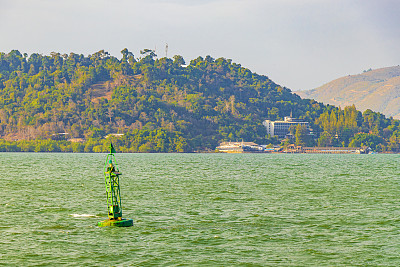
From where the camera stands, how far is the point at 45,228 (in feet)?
152

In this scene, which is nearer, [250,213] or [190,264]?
[190,264]

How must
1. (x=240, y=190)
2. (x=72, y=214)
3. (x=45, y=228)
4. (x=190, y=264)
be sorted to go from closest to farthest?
(x=190, y=264) < (x=45, y=228) < (x=72, y=214) < (x=240, y=190)

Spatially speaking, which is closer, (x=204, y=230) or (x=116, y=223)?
(x=204, y=230)

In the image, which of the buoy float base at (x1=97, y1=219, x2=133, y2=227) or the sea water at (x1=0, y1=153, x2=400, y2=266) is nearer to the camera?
the sea water at (x1=0, y1=153, x2=400, y2=266)

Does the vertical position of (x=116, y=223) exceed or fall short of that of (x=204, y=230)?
it exceeds it

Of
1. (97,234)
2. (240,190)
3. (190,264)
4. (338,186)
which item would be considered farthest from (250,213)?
(338,186)

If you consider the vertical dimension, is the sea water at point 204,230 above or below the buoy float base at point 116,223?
below

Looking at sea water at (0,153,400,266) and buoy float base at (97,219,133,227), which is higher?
buoy float base at (97,219,133,227)

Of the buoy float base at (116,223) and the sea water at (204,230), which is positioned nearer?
the sea water at (204,230)

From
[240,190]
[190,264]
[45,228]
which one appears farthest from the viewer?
[240,190]

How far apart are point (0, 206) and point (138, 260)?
88.0 ft

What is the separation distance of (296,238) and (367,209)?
730 inches

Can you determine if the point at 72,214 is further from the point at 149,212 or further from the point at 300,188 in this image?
the point at 300,188

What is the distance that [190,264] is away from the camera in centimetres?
3619
